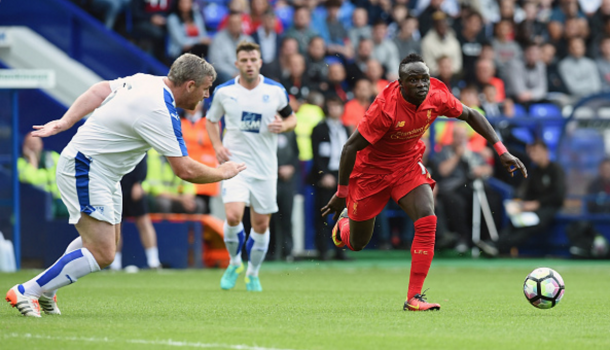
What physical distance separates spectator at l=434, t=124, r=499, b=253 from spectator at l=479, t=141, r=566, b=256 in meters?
0.53

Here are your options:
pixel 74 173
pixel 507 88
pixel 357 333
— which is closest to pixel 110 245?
pixel 74 173

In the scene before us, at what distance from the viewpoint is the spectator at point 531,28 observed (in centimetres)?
2156

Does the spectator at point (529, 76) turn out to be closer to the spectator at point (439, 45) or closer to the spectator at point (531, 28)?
the spectator at point (531, 28)

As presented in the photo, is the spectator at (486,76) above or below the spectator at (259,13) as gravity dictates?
below

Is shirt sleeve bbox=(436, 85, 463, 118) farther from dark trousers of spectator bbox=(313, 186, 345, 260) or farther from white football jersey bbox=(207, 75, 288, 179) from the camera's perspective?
dark trousers of spectator bbox=(313, 186, 345, 260)

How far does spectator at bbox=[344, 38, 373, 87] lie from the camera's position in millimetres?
19016

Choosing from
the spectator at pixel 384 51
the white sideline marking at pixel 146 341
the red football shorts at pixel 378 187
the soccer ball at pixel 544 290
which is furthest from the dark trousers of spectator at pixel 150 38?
the white sideline marking at pixel 146 341

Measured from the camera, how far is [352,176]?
9.48 metres

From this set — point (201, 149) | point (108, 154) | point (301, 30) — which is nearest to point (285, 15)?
point (301, 30)

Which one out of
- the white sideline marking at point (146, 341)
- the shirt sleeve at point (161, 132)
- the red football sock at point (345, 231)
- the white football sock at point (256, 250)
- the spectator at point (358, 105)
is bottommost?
the white sideline marking at point (146, 341)

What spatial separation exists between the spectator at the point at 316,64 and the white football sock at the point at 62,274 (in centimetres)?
1107

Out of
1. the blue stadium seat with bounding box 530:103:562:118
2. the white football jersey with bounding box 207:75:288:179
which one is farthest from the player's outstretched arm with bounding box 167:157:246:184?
the blue stadium seat with bounding box 530:103:562:118

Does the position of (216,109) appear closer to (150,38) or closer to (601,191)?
(150,38)

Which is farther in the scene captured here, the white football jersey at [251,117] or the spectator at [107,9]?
the spectator at [107,9]
